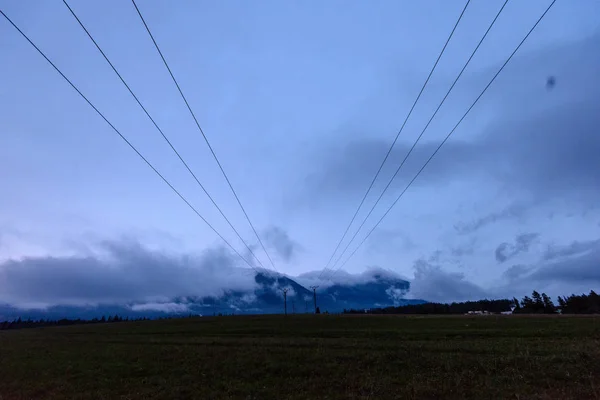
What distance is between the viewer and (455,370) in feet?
88.1

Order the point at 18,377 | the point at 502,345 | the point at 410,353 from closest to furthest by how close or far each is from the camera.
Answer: the point at 18,377, the point at 410,353, the point at 502,345

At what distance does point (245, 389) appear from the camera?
24.6m

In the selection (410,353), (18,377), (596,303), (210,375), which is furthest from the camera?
(596,303)

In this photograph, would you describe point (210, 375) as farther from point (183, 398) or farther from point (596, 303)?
point (596, 303)

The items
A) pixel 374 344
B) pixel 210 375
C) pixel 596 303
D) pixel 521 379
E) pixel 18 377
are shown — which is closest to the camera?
pixel 521 379

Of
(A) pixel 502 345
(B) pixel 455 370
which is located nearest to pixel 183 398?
(B) pixel 455 370

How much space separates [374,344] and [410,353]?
27.6 ft

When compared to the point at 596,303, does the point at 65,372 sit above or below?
below

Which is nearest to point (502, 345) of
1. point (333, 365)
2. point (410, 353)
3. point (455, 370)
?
point (410, 353)

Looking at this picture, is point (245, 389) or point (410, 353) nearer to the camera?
point (245, 389)

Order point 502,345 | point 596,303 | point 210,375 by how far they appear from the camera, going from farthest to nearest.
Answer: point 596,303, point 502,345, point 210,375

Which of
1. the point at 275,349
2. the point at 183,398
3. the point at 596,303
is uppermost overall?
the point at 596,303

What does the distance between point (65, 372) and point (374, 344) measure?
27.4 metres

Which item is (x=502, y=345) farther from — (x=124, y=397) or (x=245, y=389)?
(x=124, y=397)
